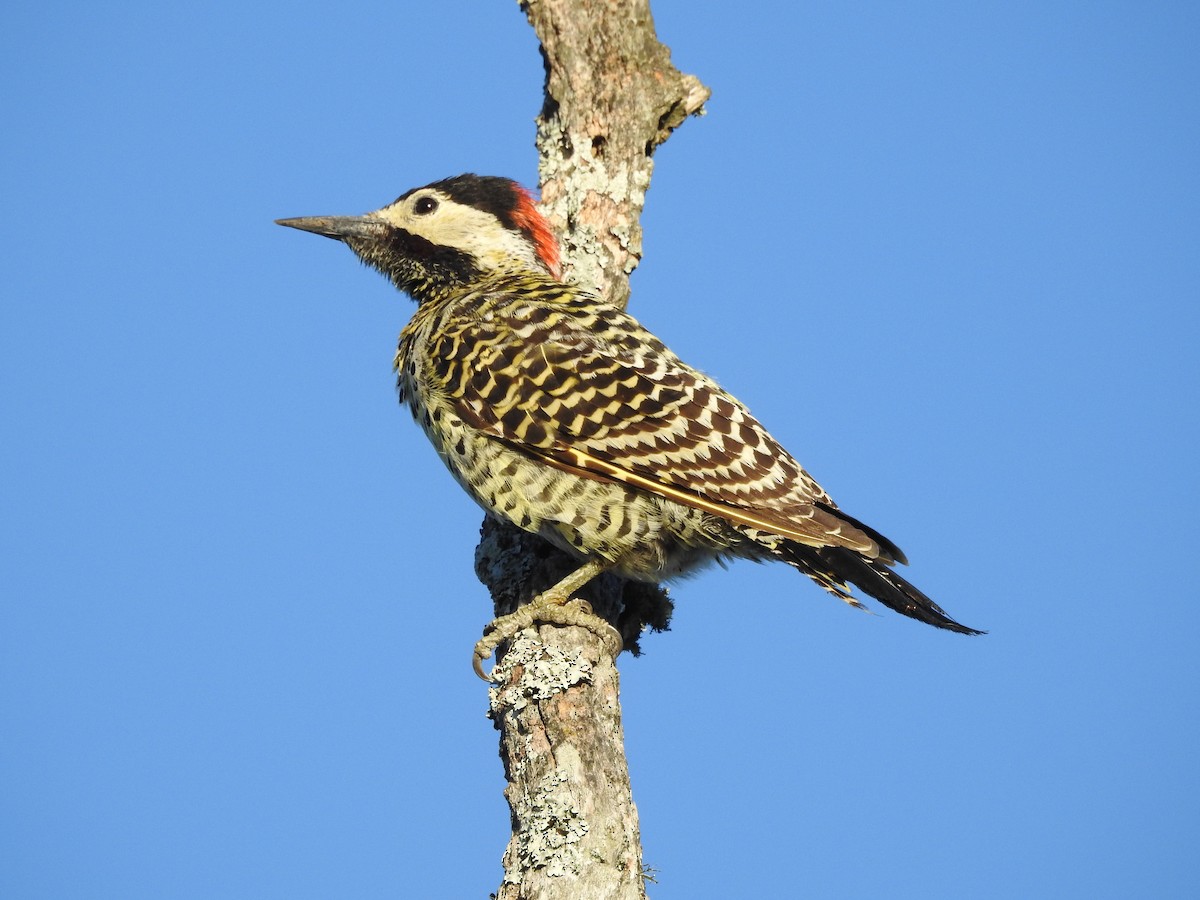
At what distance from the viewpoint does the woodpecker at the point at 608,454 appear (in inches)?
215

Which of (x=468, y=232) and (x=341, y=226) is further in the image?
(x=341, y=226)

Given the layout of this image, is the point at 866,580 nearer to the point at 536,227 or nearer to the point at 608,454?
the point at 608,454

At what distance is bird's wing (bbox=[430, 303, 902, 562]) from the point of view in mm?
5477

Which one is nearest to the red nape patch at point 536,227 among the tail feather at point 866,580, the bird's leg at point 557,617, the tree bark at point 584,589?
the tree bark at point 584,589

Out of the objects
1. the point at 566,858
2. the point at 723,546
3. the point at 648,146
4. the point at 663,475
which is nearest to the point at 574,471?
the point at 663,475

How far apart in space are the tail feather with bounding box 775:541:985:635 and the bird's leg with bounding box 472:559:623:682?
0.87m

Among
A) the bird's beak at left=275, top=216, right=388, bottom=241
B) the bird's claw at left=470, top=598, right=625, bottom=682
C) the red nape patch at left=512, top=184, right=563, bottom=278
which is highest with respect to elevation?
the bird's beak at left=275, top=216, right=388, bottom=241

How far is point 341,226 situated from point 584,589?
2.79m

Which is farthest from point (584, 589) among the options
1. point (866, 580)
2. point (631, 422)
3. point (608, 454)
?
point (866, 580)

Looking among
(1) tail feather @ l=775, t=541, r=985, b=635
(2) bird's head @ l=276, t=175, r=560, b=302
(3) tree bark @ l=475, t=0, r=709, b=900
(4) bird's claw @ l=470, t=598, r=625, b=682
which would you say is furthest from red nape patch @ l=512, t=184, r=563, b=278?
(1) tail feather @ l=775, t=541, r=985, b=635

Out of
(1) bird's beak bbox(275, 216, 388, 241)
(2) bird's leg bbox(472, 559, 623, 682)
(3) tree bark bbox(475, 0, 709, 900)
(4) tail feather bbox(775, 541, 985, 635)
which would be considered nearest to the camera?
(3) tree bark bbox(475, 0, 709, 900)

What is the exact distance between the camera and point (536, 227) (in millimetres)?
7074

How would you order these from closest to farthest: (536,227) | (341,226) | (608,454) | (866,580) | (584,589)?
1. (866,580)
2. (608,454)
3. (584,589)
4. (536,227)
5. (341,226)

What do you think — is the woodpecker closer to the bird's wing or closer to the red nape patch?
the bird's wing
